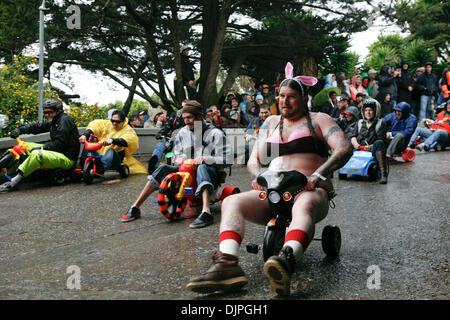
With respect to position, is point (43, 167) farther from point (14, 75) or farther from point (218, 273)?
A: point (218, 273)

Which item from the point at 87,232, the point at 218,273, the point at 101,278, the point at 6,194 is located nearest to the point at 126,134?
the point at 6,194

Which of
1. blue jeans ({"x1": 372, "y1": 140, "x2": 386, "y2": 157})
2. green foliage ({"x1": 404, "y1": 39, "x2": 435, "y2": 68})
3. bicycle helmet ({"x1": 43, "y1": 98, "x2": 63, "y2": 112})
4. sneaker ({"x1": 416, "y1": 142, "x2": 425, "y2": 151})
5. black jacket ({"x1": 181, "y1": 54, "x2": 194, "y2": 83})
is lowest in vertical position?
sneaker ({"x1": 416, "y1": 142, "x2": 425, "y2": 151})

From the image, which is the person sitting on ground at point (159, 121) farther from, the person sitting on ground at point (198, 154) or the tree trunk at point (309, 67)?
the person sitting on ground at point (198, 154)

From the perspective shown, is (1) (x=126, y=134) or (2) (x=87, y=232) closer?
(2) (x=87, y=232)

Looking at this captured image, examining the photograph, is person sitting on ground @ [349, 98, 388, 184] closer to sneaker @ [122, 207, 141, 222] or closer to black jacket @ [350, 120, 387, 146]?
black jacket @ [350, 120, 387, 146]

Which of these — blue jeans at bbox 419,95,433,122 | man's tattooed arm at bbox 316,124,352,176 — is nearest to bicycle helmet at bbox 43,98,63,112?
man's tattooed arm at bbox 316,124,352,176

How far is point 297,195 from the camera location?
369 cm

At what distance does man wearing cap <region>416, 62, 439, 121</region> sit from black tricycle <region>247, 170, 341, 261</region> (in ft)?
50.9

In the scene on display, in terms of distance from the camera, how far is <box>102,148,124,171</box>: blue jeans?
993 cm

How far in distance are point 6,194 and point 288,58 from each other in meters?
11.0

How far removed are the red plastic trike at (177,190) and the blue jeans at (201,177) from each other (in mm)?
99

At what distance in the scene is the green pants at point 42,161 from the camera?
9.02m

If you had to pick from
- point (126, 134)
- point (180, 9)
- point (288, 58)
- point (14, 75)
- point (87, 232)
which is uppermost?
point (180, 9)
